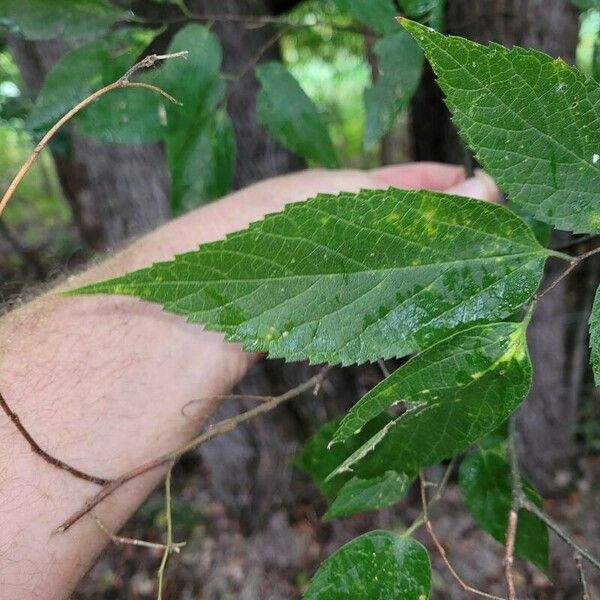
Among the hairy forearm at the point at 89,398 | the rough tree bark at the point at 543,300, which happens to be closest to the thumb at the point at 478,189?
the rough tree bark at the point at 543,300

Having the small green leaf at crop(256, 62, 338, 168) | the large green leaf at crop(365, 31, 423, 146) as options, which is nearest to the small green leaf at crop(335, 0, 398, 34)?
the large green leaf at crop(365, 31, 423, 146)

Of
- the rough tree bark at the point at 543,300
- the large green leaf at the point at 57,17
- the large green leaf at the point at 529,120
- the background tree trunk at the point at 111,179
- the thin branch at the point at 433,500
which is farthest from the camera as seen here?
the background tree trunk at the point at 111,179

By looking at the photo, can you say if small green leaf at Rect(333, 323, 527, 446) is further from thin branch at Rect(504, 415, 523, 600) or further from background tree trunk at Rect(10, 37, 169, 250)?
background tree trunk at Rect(10, 37, 169, 250)

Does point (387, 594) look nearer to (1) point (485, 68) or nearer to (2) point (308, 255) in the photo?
(2) point (308, 255)

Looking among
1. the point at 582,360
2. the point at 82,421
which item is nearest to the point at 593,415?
the point at 582,360

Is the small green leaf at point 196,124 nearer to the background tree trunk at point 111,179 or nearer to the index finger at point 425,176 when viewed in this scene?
the index finger at point 425,176

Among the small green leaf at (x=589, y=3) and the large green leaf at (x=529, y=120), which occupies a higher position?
the small green leaf at (x=589, y=3)

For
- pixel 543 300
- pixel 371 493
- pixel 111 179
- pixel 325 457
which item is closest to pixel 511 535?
pixel 371 493
